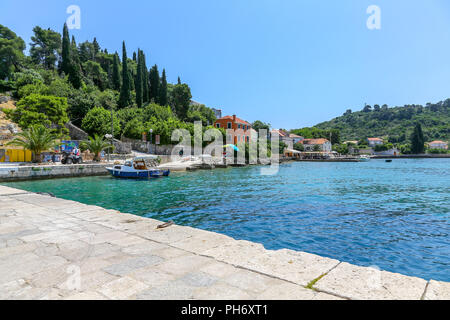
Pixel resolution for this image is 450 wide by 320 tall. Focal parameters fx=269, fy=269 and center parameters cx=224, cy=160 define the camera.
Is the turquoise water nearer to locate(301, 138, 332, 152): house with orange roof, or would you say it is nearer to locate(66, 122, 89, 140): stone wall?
locate(66, 122, 89, 140): stone wall

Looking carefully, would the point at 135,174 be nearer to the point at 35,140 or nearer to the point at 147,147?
the point at 35,140

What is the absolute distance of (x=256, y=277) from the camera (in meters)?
3.00

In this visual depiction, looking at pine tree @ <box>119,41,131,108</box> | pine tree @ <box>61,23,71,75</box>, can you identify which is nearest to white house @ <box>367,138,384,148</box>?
pine tree @ <box>119,41,131,108</box>

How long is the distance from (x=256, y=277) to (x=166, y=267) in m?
1.11

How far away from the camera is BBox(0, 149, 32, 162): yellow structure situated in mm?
25719

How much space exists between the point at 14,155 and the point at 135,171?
12841mm

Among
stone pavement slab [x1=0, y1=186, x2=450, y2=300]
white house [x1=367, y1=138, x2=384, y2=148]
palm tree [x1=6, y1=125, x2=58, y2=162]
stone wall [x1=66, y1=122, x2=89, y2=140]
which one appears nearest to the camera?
stone pavement slab [x1=0, y1=186, x2=450, y2=300]

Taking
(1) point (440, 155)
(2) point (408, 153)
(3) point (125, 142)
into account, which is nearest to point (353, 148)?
(2) point (408, 153)

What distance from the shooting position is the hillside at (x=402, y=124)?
125000mm

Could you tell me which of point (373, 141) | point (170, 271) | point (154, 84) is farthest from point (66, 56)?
point (373, 141)

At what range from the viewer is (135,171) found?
23.3 m

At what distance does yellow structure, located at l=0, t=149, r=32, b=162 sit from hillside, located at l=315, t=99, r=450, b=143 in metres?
137

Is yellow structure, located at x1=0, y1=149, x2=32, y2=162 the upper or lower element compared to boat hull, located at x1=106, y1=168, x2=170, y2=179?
upper
